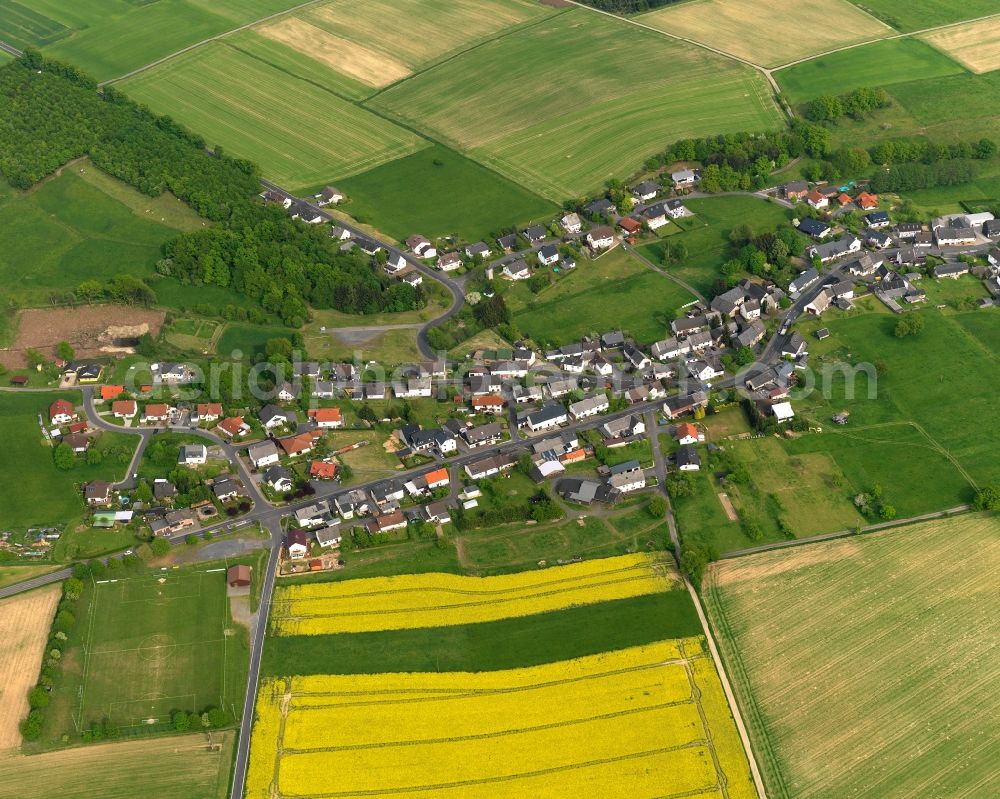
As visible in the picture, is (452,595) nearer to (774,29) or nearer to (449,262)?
(449,262)

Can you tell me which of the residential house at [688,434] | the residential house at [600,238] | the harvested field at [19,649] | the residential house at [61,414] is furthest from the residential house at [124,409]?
the residential house at [600,238]

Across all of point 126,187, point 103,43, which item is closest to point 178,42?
A: point 103,43

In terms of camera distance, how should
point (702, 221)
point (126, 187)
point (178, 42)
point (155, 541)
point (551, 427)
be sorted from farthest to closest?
point (178, 42)
point (126, 187)
point (702, 221)
point (551, 427)
point (155, 541)

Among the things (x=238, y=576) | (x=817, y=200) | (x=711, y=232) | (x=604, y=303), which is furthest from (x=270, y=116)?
(x=238, y=576)

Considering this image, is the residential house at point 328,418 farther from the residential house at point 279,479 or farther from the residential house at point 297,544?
the residential house at point 297,544

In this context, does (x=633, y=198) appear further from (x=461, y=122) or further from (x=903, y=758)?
(x=903, y=758)

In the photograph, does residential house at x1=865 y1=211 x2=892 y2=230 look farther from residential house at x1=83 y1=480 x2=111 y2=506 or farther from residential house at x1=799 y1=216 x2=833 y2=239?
residential house at x1=83 y1=480 x2=111 y2=506

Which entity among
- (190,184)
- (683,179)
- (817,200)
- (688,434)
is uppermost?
→ (817,200)
